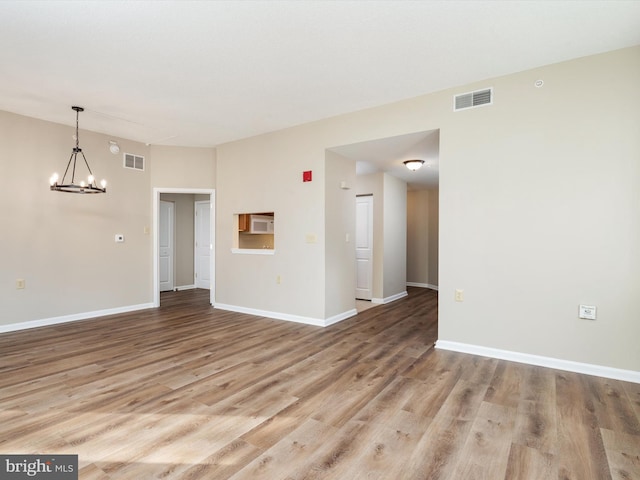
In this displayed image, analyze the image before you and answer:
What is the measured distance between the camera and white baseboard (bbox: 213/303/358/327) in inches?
184

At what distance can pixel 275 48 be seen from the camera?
2887 mm

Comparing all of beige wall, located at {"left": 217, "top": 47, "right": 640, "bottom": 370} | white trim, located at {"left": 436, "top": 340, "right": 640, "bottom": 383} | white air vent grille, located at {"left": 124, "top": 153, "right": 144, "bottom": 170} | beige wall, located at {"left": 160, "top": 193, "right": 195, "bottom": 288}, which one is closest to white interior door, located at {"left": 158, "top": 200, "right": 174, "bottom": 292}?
beige wall, located at {"left": 160, "top": 193, "right": 195, "bottom": 288}

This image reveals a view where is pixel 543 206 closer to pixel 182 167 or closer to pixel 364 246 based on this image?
pixel 364 246

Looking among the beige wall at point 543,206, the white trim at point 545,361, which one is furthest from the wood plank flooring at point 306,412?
the beige wall at point 543,206

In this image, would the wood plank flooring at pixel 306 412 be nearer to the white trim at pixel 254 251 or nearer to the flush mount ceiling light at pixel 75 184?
the white trim at pixel 254 251

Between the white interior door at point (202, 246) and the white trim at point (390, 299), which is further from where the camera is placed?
the white interior door at point (202, 246)

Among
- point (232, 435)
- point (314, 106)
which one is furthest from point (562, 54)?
point (232, 435)

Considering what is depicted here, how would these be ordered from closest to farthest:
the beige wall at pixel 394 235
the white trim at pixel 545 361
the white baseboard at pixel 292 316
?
the white trim at pixel 545 361 → the white baseboard at pixel 292 316 → the beige wall at pixel 394 235

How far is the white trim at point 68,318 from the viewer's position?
14.3ft

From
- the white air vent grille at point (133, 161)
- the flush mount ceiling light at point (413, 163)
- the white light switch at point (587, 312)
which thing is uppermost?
the white air vent grille at point (133, 161)

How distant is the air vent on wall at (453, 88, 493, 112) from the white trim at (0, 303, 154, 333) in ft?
18.5

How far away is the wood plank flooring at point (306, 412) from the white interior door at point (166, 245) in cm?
363

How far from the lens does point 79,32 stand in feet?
8.67

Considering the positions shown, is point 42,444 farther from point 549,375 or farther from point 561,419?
point 549,375
